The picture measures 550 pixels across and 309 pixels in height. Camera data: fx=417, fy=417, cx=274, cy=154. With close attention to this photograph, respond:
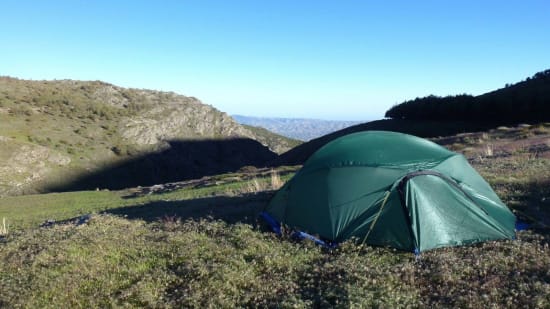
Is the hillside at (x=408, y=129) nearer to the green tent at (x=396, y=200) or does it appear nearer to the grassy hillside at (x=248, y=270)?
the green tent at (x=396, y=200)

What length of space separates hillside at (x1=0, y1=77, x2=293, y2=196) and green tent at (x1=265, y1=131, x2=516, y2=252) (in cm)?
5164

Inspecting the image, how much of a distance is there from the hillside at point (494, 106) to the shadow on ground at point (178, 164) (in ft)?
136

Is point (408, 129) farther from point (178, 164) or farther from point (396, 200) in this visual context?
point (396, 200)

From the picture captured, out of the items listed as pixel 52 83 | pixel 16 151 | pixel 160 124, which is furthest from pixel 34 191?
pixel 52 83

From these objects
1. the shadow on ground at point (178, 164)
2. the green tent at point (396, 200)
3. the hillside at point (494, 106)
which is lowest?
the shadow on ground at point (178, 164)

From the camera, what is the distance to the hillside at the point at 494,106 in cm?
4731

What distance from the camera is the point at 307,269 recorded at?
746 cm

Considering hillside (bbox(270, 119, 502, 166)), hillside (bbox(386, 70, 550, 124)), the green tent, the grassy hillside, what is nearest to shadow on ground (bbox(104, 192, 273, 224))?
the grassy hillside

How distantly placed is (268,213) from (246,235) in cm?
164

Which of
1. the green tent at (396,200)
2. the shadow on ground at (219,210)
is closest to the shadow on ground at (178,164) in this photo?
the shadow on ground at (219,210)

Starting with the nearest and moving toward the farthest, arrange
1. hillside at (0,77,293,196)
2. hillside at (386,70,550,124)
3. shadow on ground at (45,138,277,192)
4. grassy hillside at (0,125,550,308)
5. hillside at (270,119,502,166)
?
grassy hillside at (0,125,550,308), hillside at (386,70,550,124), hillside at (270,119,502,166), hillside at (0,77,293,196), shadow on ground at (45,138,277,192)

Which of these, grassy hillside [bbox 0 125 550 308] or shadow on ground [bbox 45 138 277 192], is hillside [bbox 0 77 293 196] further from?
grassy hillside [bbox 0 125 550 308]

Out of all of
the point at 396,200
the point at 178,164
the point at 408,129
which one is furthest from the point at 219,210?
the point at 178,164

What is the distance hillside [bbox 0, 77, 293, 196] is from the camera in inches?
2327
